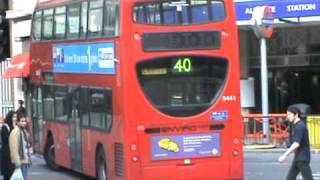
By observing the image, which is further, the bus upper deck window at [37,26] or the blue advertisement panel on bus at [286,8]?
the blue advertisement panel on bus at [286,8]

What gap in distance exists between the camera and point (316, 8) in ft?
89.0

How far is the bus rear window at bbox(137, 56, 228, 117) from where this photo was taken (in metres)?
14.4

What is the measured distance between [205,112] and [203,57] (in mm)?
1005

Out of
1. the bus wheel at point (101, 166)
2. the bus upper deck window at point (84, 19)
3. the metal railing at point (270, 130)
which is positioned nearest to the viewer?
the bus wheel at point (101, 166)

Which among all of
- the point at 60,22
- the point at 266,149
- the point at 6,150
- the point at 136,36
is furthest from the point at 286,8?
the point at 6,150

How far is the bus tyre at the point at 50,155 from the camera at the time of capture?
2058cm

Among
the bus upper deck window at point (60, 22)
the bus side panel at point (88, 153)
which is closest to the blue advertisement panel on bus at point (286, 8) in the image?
the bus upper deck window at point (60, 22)

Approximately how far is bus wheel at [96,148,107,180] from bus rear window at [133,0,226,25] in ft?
10.2

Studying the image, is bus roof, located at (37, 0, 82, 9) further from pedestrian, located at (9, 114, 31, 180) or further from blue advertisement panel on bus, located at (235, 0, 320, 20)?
blue advertisement panel on bus, located at (235, 0, 320, 20)

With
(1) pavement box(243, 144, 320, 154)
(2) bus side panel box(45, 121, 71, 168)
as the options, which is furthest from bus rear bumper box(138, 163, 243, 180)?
(1) pavement box(243, 144, 320, 154)

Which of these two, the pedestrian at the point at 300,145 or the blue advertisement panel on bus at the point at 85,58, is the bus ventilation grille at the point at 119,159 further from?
the pedestrian at the point at 300,145

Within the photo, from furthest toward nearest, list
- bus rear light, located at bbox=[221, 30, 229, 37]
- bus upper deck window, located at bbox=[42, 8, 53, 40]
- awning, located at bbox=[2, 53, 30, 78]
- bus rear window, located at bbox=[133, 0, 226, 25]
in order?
awning, located at bbox=[2, 53, 30, 78] → bus upper deck window, located at bbox=[42, 8, 53, 40] → bus rear light, located at bbox=[221, 30, 229, 37] → bus rear window, located at bbox=[133, 0, 226, 25]

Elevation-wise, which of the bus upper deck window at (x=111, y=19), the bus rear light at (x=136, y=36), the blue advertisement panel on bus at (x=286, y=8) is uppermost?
the blue advertisement panel on bus at (x=286, y=8)

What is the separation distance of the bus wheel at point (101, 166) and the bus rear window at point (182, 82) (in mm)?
2086
